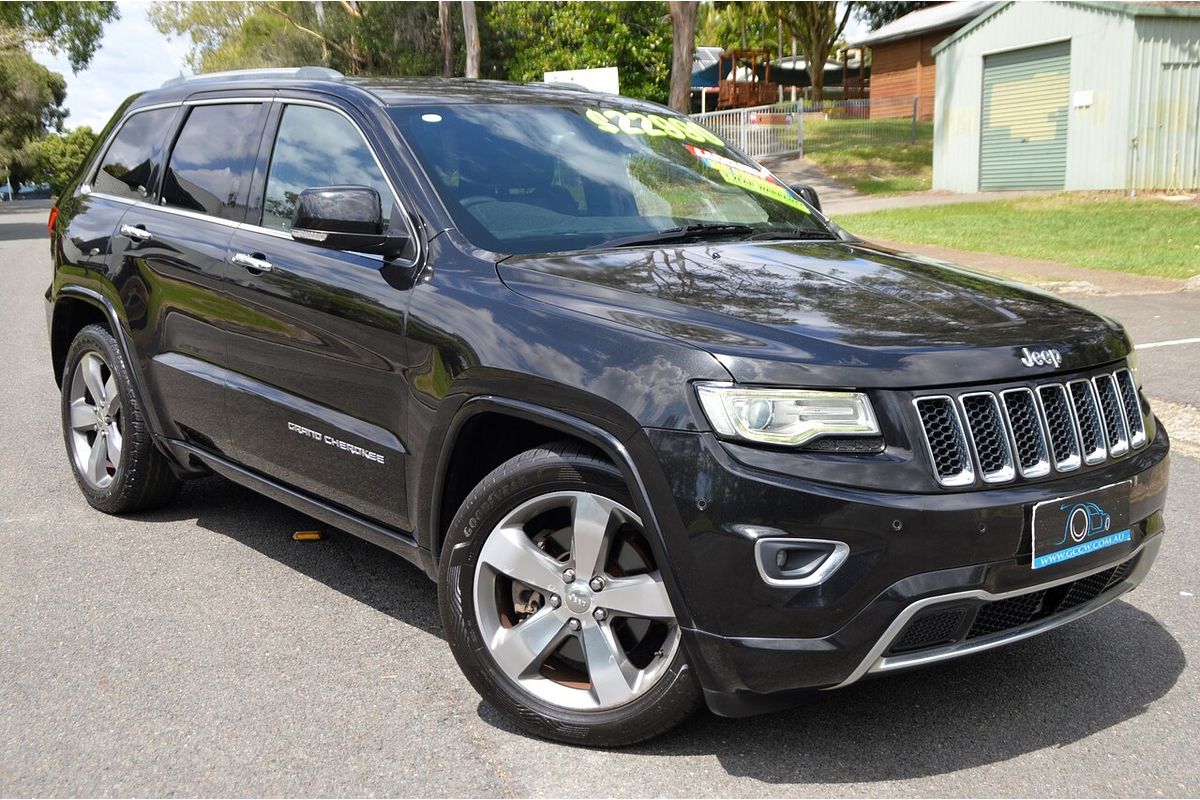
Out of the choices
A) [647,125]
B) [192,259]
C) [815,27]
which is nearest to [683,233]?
[647,125]

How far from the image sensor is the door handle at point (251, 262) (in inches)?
172

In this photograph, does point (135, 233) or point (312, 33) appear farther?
point (312, 33)

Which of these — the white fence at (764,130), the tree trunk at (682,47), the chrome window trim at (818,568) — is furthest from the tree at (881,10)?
the chrome window trim at (818,568)

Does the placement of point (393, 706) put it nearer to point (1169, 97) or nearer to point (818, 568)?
point (818, 568)

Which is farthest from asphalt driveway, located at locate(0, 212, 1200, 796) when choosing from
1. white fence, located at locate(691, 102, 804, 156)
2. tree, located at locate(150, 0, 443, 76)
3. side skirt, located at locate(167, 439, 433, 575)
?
tree, located at locate(150, 0, 443, 76)

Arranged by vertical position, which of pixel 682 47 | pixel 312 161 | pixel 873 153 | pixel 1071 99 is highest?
pixel 682 47

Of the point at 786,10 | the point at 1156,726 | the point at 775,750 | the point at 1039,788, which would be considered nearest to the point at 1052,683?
the point at 1156,726

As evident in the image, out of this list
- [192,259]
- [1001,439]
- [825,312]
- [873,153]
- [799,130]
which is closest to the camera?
[1001,439]

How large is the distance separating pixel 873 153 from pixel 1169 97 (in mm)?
11237

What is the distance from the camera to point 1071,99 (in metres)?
22.9

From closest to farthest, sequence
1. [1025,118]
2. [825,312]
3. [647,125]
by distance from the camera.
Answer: [825,312] → [647,125] → [1025,118]

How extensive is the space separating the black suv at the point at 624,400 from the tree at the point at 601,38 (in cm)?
3158

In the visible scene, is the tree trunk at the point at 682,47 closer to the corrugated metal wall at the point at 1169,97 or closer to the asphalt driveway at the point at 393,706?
the corrugated metal wall at the point at 1169,97

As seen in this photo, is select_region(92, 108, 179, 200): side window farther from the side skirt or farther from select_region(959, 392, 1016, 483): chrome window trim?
select_region(959, 392, 1016, 483): chrome window trim
